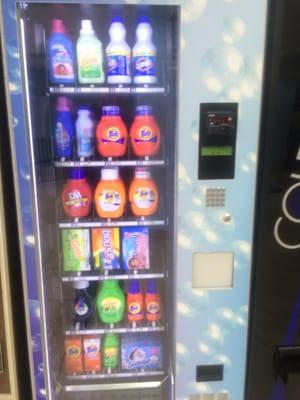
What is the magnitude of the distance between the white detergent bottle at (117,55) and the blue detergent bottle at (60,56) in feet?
0.54

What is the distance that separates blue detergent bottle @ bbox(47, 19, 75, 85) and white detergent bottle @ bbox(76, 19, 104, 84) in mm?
42

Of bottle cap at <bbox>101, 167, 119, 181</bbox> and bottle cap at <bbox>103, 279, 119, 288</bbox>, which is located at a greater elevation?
bottle cap at <bbox>101, 167, 119, 181</bbox>

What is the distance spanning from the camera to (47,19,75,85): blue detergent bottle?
1565mm

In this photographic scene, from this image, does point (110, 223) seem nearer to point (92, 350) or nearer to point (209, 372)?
point (92, 350)

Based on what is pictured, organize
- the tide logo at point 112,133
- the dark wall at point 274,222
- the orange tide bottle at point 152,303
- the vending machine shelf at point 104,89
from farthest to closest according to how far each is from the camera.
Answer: the orange tide bottle at point 152,303 → the tide logo at point 112,133 → the vending machine shelf at point 104,89 → the dark wall at point 274,222

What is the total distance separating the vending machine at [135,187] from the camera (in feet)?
4.78

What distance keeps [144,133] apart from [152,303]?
83 centimetres

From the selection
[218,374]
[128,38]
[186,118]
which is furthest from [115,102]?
[218,374]

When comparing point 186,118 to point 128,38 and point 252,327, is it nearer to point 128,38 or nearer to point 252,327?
point 128,38

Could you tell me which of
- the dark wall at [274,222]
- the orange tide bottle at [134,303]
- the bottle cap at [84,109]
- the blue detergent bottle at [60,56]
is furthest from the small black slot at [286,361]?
the blue detergent bottle at [60,56]

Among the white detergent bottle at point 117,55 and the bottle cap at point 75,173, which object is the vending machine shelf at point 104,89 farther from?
the bottle cap at point 75,173

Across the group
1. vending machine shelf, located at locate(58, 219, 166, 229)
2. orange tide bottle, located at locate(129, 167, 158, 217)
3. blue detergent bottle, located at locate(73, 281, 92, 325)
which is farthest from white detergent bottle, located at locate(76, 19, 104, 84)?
blue detergent bottle, located at locate(73, 281, 92, 325)

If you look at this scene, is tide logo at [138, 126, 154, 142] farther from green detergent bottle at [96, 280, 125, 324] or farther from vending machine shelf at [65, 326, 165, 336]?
vending machine shelf at [65, 326, 165, 336]

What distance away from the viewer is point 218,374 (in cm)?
176
